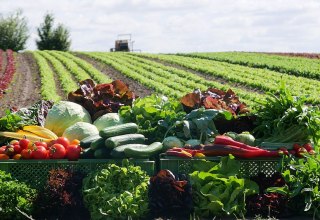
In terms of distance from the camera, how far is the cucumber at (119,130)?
762 cm

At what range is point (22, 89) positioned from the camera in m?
25.6

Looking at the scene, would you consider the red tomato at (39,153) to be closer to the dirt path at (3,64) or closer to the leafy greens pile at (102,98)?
the leafy greens pile at (102,98)

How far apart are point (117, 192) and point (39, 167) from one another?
1074 mm

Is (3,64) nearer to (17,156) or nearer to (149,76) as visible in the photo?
(149,76)

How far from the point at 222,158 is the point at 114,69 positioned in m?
27.0

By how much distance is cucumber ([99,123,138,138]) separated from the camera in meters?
7.62

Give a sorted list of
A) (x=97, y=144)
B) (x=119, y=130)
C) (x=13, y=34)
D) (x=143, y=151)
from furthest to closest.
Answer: (x=13, y=34), (x=119, y=130), (x=97, y=144), (x=143, y=151)

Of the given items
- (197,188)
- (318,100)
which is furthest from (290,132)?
(318,100)

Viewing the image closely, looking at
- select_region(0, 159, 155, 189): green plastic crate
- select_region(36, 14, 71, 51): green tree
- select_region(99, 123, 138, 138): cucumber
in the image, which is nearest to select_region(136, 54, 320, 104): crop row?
select_region(99, 123, 138, 138): cucumber

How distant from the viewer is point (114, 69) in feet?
111

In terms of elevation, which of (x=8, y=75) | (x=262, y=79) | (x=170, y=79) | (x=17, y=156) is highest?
(x=17, y=156)

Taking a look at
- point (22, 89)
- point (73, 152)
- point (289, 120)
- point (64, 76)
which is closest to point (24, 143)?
point (73, 152)

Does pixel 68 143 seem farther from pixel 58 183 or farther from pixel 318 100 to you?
pixel 318 100

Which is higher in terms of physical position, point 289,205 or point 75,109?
point 75,109
